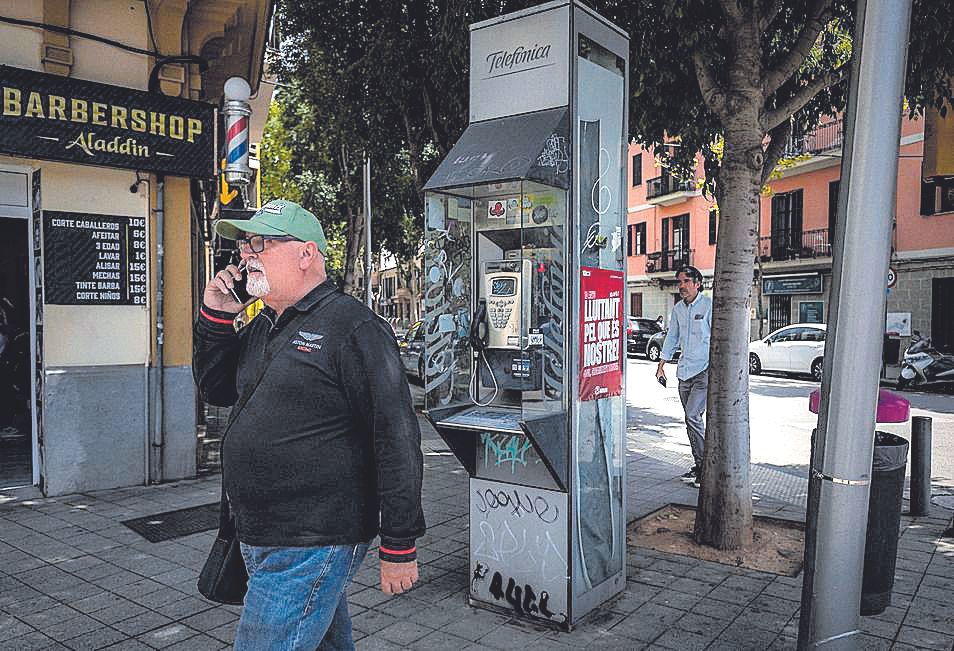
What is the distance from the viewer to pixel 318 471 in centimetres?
232

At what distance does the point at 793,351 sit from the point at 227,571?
719 inches

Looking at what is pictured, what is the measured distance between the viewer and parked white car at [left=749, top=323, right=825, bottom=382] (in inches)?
715

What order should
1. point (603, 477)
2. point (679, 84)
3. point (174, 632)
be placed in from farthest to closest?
point (679, 84) → point (603, 477) → point (174, 632)

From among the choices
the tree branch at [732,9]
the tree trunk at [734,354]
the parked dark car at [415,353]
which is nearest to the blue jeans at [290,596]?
the tree trunk at [734,354]

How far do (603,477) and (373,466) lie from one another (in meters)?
2.05

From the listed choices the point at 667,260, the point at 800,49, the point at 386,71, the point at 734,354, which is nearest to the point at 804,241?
the point at 667,260

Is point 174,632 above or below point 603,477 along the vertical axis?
below

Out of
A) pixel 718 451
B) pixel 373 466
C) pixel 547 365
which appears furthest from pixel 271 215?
pixel 718 451

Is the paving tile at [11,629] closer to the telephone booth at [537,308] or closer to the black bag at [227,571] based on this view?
the black bag at [227,571]

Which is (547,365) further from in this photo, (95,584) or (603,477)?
(95,584)

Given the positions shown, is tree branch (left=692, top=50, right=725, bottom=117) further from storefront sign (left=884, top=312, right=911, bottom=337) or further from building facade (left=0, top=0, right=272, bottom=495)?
storefront sign (left=884, top=312, right=911, bottom=337)

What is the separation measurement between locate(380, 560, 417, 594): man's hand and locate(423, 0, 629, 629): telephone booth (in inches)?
53.2

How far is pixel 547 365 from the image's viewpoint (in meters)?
4.07

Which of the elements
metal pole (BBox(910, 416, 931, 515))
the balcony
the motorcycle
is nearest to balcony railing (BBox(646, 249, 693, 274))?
the balcony
